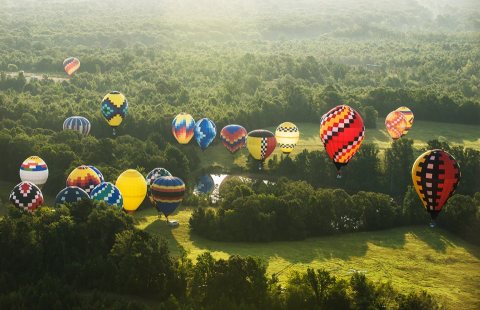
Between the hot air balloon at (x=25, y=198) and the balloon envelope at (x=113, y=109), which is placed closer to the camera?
the hot air balloon at (x=25, y=198)

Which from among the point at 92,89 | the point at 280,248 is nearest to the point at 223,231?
the point at 280,248

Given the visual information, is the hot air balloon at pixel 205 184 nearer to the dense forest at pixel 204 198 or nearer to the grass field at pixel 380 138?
the dense forest at pixel 204 198

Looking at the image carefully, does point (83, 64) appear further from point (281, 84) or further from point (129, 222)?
point (129, 222)

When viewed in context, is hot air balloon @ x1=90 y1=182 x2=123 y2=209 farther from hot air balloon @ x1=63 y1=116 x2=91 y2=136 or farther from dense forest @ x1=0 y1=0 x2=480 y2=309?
hot air balloon @ x1=63 y1=116 x2=91 y2=136

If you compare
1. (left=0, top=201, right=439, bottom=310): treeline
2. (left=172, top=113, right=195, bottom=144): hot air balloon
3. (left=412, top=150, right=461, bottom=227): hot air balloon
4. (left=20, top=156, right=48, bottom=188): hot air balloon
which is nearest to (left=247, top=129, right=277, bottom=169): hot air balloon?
(left=172, top=113, right=195, bottom=144): hot air balloon

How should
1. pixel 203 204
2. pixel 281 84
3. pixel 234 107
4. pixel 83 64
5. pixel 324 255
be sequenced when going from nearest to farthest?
pixel 324 255, pixel 203 204, pixel 234 107, pixel 281 84, pixel 83 64

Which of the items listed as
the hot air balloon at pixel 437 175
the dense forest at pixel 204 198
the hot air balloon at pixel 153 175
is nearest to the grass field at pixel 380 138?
the dense forest at pixel 204 198
